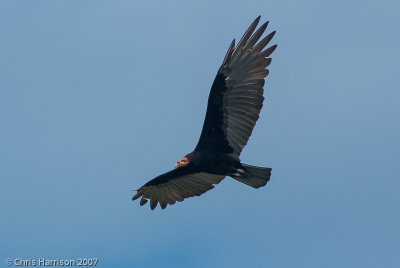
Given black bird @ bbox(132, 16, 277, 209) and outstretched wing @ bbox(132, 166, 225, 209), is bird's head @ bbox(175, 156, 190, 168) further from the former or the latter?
outstretched wing @ bbox(132, 166, 225, 209)

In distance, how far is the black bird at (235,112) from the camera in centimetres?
1738

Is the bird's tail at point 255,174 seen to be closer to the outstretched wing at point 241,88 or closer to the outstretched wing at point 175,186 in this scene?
the outstretched wing at point 241,88

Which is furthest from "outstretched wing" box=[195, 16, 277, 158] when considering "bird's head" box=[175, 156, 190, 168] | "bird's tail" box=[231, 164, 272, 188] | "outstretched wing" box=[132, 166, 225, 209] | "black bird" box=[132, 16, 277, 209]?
"outstretched wing" box=[132, 166, 225, 209]

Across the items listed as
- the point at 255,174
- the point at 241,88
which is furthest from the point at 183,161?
the point at 241,88

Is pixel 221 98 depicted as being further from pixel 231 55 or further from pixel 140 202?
pixel 140 202

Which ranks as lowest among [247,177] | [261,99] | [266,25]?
[247,177]

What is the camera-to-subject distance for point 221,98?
17.6m

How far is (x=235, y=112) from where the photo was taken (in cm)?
1758

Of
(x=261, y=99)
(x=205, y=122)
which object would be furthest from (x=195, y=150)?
(x=261, y=99)

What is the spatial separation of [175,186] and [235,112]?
2.88 meters

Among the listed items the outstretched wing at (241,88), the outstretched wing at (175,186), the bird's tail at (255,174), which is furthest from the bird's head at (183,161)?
the bird's tail at (255,174)

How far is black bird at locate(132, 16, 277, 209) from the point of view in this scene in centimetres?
1738

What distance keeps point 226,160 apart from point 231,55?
6.93 feet

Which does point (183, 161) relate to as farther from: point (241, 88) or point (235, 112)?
point (241, 88)
